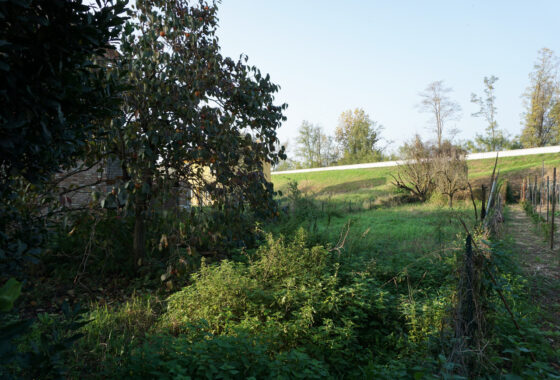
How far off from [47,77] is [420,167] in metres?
17.4

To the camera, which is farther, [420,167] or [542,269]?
[420,167]

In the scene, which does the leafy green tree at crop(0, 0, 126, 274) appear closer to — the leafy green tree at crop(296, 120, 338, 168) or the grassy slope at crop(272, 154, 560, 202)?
the grassy slope at crop(272, 154, 560, 202)

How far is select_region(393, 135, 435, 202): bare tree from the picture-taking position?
673 inches

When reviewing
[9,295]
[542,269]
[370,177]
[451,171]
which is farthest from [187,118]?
[370,177]

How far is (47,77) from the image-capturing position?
5.98 feet

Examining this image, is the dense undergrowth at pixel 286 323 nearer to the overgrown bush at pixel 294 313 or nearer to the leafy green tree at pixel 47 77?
the overgrown bush at pixel 294 313

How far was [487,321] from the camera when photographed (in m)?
3.33

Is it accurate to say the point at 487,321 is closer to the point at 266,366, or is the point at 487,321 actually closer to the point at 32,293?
the point at 266,366

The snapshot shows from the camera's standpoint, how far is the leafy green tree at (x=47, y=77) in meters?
1.72

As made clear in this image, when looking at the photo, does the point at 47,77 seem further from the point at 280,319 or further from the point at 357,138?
the point at 357,138

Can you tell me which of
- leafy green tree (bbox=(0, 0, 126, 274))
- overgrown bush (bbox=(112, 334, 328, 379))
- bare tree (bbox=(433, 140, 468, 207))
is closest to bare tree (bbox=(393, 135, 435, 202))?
bare tree (bbox=(433, 140, 468, 207))

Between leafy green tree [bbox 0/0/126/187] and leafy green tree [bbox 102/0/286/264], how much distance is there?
109 inches

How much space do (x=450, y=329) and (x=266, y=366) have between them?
1712 mm

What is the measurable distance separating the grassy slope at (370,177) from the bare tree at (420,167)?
261 centimetres
